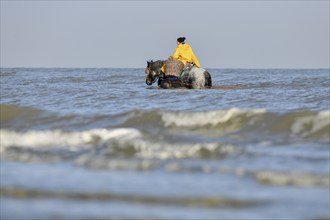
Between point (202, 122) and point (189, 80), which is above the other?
point (189, 80)

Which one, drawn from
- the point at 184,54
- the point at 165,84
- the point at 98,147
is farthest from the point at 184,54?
the point at 98,147

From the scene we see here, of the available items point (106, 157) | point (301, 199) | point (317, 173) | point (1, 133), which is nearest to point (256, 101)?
point (1, 133)

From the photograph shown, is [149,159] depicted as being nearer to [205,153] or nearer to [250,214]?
[205,153]

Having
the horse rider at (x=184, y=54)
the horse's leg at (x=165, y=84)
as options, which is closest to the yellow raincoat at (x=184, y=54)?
the horse rider at (x=184, y=54)

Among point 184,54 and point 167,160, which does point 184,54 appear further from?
point 167,160

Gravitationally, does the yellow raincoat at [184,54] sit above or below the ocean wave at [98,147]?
above

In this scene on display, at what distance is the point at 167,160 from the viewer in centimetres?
916

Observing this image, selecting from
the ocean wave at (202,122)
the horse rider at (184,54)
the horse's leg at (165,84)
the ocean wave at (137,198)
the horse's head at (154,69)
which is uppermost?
the horse rider at (184,54)

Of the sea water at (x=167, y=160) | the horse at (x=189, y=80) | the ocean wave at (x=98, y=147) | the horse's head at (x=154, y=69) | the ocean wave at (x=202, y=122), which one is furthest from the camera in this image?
the horse's head at (x=154, y=69)

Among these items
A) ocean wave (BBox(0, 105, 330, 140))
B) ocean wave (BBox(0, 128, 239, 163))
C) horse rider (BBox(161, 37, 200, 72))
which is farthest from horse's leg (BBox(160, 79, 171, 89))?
ocean wave (BBox(0, 128, 239, 163))

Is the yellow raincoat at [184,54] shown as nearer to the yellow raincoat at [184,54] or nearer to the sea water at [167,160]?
the yellow raincoat at [184,54]

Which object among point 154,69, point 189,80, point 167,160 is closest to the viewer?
point 167,160

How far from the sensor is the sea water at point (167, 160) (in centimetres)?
682

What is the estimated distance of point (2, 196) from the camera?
23.9 ft
